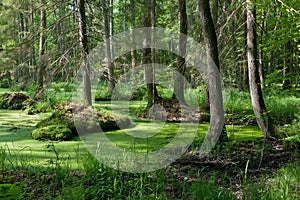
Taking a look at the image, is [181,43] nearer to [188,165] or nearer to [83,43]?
[83,43]

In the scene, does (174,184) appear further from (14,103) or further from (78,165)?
(14,103)

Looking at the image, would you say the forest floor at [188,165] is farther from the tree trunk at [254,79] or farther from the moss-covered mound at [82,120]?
the moss-covered mound at [82,120]

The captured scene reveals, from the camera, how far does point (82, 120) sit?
669cm

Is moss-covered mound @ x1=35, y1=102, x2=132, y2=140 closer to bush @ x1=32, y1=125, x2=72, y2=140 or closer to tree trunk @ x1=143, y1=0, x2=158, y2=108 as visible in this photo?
bush @ x1=32, y1=125, x2=72, y2=140

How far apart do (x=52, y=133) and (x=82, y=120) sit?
2.81 feet

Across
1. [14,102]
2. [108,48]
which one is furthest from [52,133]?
[108,48]

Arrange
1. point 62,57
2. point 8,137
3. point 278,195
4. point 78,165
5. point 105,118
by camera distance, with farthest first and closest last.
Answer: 1. point 105,118
2. point 62,57
3. point 8,137
4. point 78,165
5. point 278,195

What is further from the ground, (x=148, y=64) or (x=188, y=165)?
(x=148, y=64)

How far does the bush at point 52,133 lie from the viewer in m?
5.85

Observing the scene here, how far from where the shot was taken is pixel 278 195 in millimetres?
2943

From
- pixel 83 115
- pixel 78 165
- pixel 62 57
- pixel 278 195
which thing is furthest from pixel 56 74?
pixel 278 195

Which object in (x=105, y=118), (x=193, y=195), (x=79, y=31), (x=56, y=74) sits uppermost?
(x=79, y=31)

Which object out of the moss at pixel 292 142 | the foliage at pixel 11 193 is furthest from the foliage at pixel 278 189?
the foliage at pixel 11 193

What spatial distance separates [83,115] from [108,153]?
8.02ft
